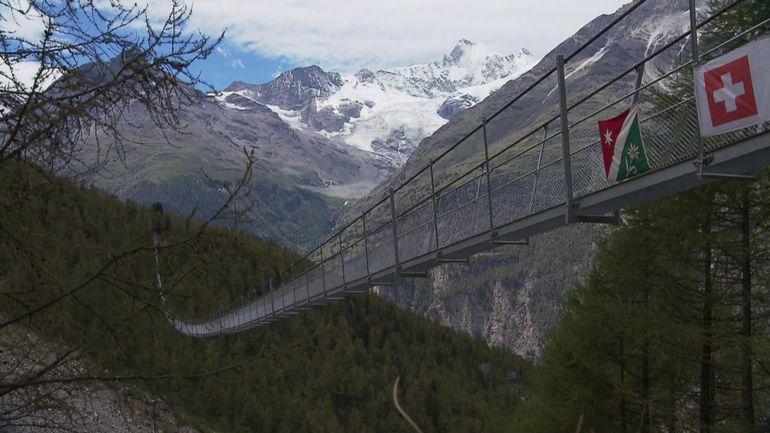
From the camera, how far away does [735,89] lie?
479cm

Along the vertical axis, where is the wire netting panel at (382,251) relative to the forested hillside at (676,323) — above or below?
above

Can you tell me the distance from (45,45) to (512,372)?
69140mm

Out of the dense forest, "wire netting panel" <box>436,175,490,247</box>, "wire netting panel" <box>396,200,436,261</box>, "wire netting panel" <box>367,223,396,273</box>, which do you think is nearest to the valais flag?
the dense forest

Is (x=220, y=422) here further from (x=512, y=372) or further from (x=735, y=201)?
(x=512, y=372)

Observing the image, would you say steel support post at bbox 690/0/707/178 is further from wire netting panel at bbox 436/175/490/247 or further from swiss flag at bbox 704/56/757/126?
wire netting panel at bbox 436/175/490/247

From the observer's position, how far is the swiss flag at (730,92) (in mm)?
4617

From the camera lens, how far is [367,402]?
50062mm

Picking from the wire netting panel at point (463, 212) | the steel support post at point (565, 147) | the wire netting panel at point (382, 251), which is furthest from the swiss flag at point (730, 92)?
the wire netting panel at point (382, 251)

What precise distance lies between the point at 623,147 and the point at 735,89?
1589 millimetres

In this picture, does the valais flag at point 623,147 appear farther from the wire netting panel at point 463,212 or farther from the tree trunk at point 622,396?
the tree trunk at point 622,396

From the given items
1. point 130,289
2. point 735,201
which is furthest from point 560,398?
point 130,289

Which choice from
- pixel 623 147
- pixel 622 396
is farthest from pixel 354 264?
pixel 623 147

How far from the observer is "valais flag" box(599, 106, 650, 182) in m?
6.09

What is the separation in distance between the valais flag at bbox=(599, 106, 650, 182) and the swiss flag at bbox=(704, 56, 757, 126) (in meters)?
1.03
